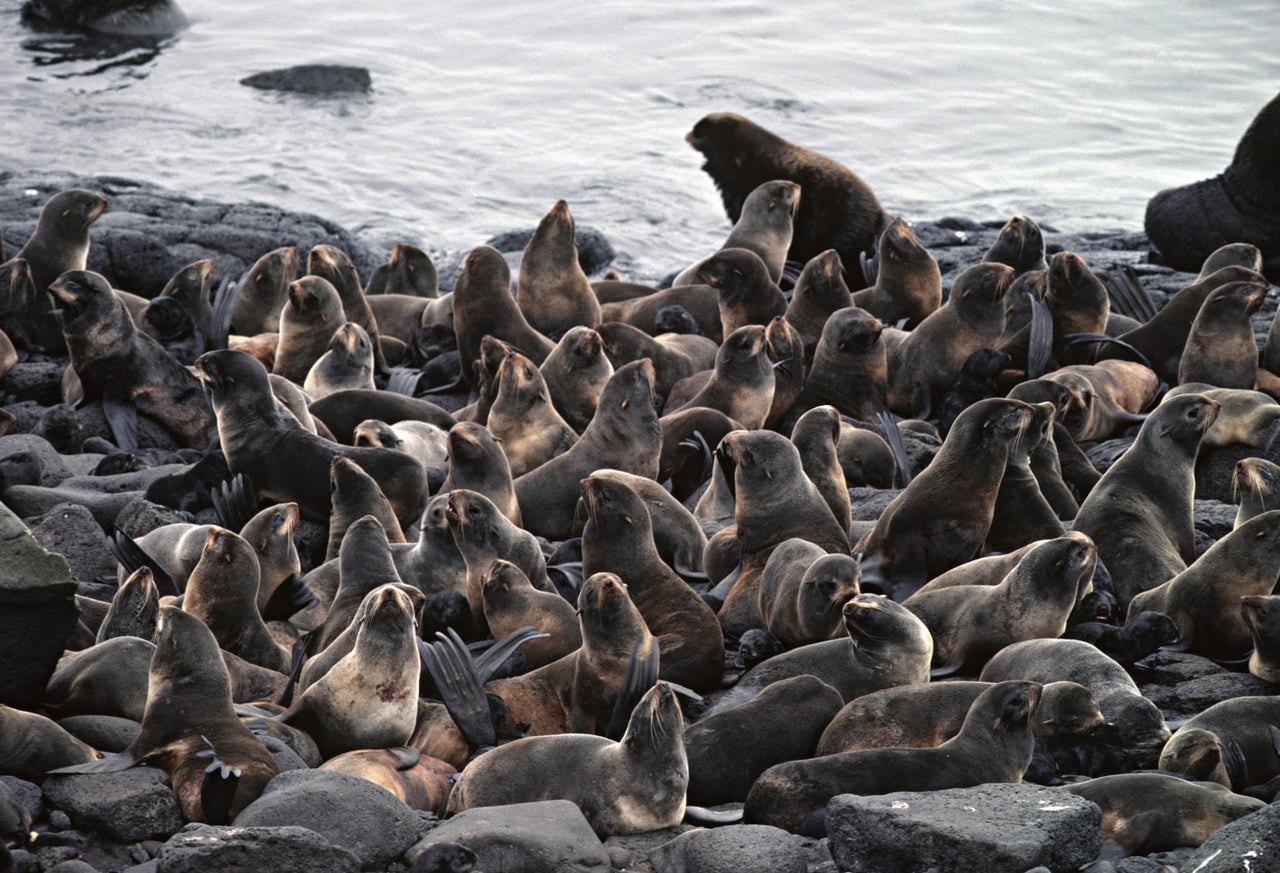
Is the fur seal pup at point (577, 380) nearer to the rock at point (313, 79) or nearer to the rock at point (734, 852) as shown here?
the rock at point (734, 852)

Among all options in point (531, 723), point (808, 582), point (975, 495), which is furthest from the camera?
point (975, 495)

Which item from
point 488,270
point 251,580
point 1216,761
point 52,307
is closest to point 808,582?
point 1216,761

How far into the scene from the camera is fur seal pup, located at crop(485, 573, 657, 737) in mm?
5844

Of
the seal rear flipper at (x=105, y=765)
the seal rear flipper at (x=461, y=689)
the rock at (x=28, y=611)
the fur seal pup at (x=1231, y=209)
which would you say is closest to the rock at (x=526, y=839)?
the seal rear flipper at (x=461, y=689)

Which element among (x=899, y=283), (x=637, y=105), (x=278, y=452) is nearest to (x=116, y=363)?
(x=278, y=452)

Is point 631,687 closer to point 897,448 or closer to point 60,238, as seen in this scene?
point 897,448

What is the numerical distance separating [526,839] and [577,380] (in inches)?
228

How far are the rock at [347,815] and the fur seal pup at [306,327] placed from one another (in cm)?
664

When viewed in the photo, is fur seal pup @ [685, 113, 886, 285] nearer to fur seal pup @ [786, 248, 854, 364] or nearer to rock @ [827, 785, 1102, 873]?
fur seal pup @ [786, 248, 854, 364]

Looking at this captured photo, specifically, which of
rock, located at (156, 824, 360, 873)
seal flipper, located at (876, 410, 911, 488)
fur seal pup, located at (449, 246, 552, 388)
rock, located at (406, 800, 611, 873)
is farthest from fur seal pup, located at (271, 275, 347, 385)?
rock, located at (156, 824, 360, 873)

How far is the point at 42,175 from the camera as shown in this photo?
18375mm

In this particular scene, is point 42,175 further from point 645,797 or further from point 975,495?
point 645,797

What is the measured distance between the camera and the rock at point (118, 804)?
A: 445 cm

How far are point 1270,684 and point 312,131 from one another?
24.3 meters
